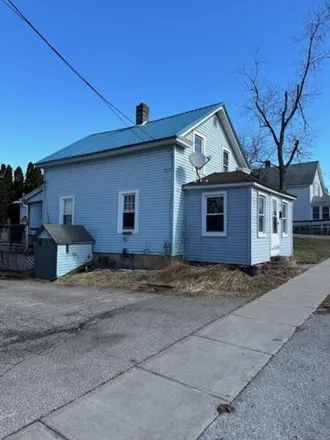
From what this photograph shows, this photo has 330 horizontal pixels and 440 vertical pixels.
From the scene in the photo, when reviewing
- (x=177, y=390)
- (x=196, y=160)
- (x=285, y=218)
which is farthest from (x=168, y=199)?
(x=177, y=390)

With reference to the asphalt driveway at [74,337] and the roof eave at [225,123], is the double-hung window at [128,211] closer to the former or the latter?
the roof eave at [225,123]

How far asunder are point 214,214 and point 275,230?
368 centimetres

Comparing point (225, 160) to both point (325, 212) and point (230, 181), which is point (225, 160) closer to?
point (230, 181)

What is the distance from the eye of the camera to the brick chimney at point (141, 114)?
60.4ft

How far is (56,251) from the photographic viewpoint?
13.5m

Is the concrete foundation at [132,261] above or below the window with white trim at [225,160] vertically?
below

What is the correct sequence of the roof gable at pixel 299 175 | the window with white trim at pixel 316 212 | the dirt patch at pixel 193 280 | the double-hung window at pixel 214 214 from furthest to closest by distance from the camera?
the roof gable at pixel 299 175 → the window with white trim at pixel 316 212 → the double-hung window at pixel 214 214 → the dirt patch at pixel 193 280

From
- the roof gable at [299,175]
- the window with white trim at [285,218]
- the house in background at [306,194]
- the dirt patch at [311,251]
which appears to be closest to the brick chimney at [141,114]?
the window with white trim at [285,218]

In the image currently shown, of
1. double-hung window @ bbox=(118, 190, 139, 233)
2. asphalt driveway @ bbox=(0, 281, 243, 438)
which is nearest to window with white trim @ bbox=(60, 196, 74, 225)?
double-hung window @ bbox=(118, 190, 139, 233)

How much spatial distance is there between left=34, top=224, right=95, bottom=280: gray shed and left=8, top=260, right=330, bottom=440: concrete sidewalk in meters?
8.27

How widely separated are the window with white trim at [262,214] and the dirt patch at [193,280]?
4.60ft

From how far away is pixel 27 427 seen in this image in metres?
3.21

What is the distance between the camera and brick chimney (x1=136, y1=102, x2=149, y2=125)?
18406 millimetres

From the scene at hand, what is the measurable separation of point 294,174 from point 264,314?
133 ft
